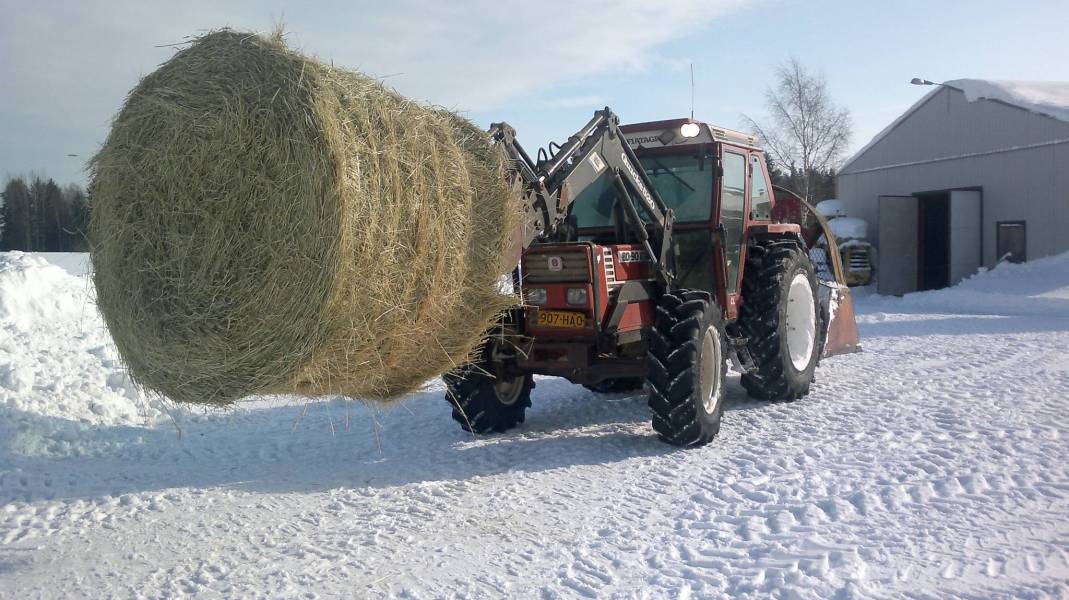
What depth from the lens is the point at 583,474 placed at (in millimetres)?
5871

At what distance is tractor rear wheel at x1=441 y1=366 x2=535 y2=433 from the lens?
22.6ft

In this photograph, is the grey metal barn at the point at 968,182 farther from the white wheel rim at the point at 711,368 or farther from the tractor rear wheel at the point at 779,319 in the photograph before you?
Result: the white wheel rim at the point at 711,368

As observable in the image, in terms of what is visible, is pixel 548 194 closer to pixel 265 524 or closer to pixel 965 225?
pixel 265 524

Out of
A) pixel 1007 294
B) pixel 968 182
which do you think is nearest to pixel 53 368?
pixel 1007 294

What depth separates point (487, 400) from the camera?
705cm

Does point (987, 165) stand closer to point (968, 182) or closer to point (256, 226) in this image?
point (968, 182)

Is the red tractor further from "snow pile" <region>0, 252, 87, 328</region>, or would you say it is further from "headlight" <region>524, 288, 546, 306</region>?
"snow pile" <region>0, 252, 87, 328</region>

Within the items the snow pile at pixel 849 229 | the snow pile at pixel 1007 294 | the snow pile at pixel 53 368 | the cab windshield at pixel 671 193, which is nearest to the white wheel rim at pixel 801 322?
the cab windshield at pixel 671 193

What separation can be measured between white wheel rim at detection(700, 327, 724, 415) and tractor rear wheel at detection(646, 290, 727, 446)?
2 cm

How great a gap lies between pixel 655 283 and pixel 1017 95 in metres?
17.8

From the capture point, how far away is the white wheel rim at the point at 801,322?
8258 millimetres

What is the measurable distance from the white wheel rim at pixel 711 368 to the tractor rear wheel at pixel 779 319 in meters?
1.05

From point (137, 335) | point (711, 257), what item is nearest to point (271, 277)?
point (137, 335)

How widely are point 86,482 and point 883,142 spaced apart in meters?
22.3
